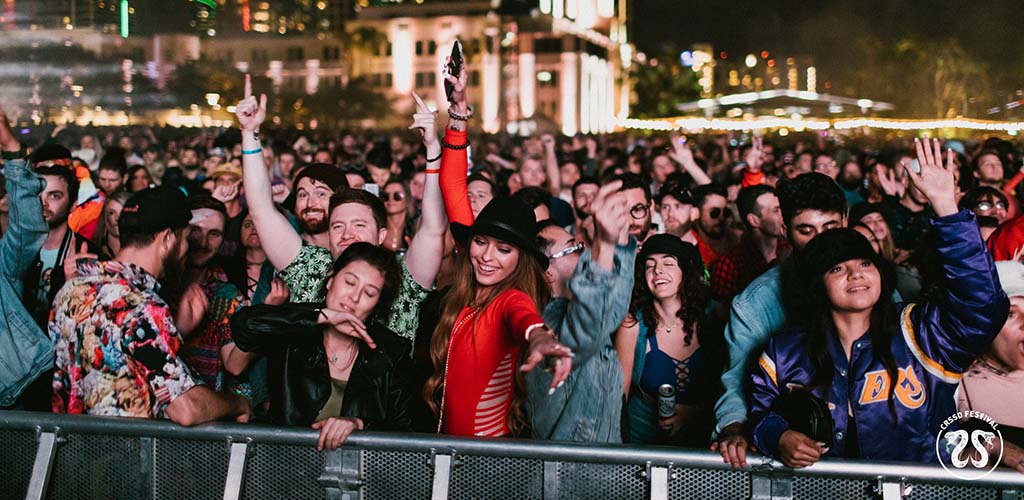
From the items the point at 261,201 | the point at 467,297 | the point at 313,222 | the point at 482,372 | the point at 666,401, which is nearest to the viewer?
the point at 482,372

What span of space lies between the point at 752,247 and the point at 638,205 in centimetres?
81

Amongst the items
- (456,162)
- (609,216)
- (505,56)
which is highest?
(505,56)

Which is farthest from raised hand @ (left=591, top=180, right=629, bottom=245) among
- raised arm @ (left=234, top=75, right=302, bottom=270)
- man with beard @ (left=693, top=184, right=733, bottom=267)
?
man with beard @ (left=693, top=184, right=733, bottom=267)

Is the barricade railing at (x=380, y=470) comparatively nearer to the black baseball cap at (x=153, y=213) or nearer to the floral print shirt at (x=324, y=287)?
the black baseball cap at (x=153, y=213)

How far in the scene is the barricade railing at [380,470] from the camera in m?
3.33

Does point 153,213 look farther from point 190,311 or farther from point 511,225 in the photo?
point 511,225

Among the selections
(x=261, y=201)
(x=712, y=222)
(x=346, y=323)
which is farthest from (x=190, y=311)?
(x=712, y=222)

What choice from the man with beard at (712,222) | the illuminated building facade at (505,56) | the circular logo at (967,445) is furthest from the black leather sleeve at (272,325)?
the illuminated building facade at (505,56)

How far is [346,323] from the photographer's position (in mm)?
3801

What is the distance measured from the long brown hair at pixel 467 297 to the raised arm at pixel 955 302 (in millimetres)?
1321

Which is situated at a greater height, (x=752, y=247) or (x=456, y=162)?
(x=456, y=162)

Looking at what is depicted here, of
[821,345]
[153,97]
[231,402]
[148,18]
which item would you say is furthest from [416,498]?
[153,97]

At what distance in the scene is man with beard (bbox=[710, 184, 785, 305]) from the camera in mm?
6387

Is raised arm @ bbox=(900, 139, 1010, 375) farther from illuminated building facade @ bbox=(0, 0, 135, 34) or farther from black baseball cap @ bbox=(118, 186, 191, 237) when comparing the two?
illuminated building facade @ bbox=(0, 0, 135, 34)
